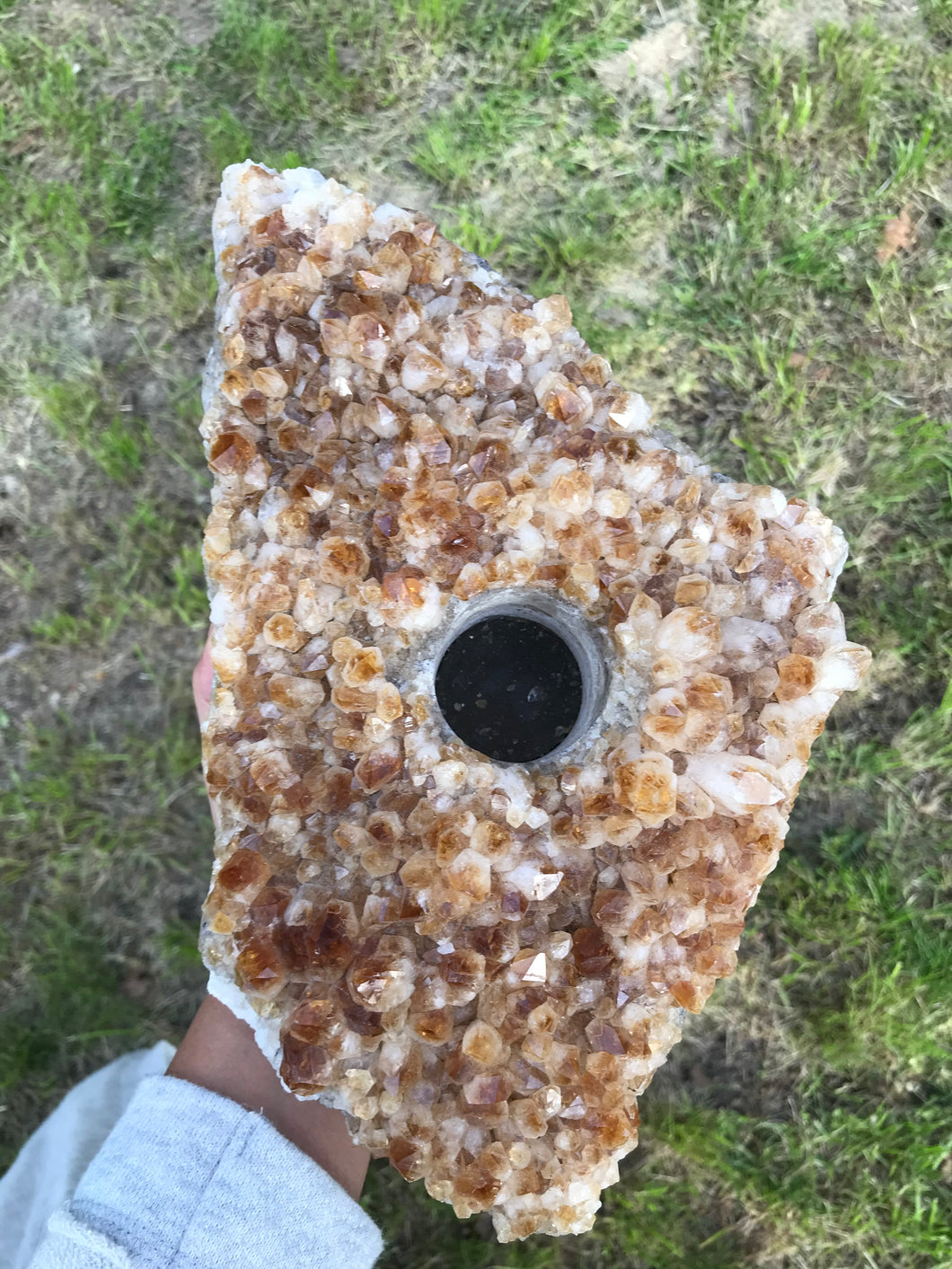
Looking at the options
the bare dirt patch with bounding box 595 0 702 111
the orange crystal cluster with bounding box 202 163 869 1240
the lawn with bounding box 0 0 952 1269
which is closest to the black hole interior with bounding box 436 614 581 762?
the orange crystal cluster with bounding box 202 163 869 1240

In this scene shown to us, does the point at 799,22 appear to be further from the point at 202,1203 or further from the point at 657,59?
the point at 202,1203

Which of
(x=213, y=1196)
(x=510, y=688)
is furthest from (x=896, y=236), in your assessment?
(x=213, y=1196)

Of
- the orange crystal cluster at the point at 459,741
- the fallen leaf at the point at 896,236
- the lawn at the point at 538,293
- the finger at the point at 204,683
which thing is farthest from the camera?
the fallen leaf at the point at 896,236

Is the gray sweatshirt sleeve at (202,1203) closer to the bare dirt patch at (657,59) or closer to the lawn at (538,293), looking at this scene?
the lawn at (538,293)

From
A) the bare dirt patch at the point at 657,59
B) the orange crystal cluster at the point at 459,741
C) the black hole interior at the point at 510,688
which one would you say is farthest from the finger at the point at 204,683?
the bare dirt patch at the point at 657,59

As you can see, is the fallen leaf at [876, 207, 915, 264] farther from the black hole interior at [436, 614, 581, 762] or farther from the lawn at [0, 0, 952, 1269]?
the black hole interior at [436, 614, 581, 762]

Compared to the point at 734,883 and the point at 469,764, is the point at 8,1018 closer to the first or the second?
the point at 469,764
